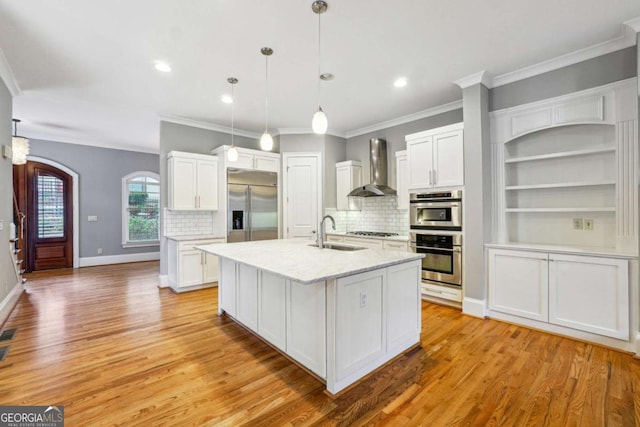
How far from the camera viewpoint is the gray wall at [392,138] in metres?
4.43

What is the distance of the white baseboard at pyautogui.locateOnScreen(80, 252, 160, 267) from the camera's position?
678cm

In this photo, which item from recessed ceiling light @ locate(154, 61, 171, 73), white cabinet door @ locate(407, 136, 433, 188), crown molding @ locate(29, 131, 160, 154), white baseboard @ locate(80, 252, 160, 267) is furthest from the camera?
white baseboard @ locate(80, 252, 160, 267)

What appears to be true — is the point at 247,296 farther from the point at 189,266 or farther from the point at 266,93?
the point at 266,93

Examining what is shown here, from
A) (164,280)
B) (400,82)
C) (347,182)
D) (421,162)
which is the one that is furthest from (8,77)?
(421,162)

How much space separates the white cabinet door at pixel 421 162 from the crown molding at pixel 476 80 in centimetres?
72

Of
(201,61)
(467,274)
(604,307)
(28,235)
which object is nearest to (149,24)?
(201,61)

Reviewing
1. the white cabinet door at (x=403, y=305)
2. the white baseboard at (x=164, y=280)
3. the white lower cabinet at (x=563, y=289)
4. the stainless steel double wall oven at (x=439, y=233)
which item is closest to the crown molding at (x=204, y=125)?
the white baseboard at (x=164, y=280)

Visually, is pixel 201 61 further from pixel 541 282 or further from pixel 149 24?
pixel 541 282

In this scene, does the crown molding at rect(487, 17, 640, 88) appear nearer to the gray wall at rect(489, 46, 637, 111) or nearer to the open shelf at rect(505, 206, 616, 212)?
the gray wall at rect(489, 46, 637, 111)

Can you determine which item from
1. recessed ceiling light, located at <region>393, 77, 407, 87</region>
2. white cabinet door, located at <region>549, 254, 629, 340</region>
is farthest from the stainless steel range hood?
white cabinet door, located at <region>549, 254, 629, 340</region>

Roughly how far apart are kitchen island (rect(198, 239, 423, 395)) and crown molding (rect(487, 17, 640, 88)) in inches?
98.3

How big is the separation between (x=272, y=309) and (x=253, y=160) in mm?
3294

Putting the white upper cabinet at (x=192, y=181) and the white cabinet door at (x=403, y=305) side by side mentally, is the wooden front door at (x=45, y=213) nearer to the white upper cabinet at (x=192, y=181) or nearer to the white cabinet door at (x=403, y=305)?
the white upper cabinet at (x=192, y=181)

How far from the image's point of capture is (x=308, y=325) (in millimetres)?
2205
